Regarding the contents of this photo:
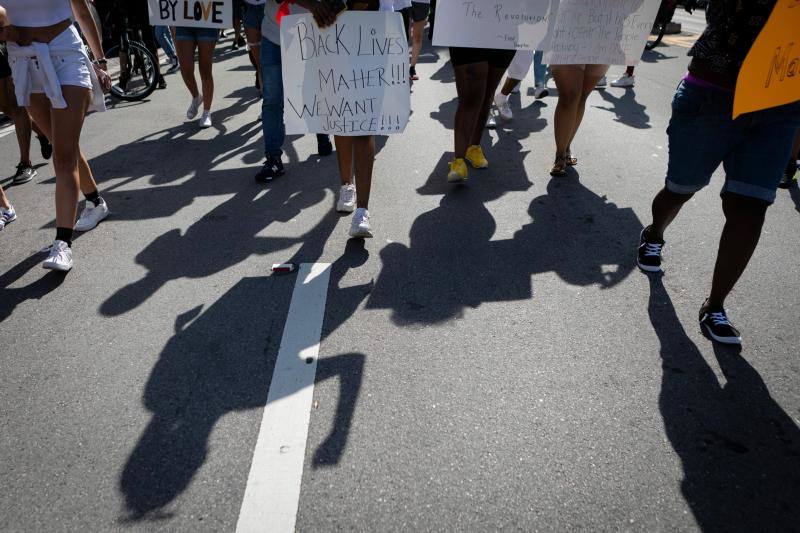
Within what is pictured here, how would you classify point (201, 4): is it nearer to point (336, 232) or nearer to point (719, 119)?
point (336, 232)

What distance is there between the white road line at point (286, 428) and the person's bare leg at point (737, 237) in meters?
2.06

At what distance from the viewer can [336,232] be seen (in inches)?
144

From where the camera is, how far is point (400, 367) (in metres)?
2.39

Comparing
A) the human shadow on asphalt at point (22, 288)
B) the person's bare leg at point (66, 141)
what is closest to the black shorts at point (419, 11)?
the person's bare leg at point (66, 141)

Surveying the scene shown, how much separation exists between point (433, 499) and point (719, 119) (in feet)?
7.15

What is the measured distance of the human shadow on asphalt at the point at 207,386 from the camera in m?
1.87

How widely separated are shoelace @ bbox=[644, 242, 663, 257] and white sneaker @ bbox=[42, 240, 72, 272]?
3593 millimetres

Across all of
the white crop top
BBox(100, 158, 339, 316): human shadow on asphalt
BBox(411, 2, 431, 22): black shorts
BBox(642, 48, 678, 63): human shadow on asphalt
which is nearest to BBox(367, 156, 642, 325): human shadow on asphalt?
BBox(100, 158, 339, 316): human shadow on asphalt

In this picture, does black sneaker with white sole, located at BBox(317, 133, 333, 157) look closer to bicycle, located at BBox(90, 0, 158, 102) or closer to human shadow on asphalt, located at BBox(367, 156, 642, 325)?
human shadow on asphalt, located at BBox(367, 156, 642, 325)

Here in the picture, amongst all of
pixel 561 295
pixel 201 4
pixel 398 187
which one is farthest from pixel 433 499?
pixel 201 4

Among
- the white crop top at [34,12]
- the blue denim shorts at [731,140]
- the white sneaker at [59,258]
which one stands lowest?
the white sneaker at [59,258]

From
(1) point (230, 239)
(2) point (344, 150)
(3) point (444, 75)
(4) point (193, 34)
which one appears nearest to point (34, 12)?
(1) point (230, 239)

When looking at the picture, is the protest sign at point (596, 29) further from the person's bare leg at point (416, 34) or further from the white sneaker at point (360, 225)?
the person's bare leg at point (416, 34)

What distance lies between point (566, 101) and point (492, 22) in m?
0.95
